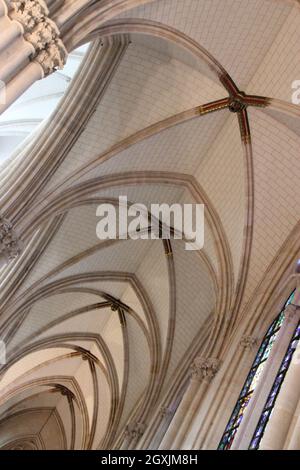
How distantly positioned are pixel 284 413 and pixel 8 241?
6544 mm

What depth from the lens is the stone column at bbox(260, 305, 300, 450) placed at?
40.0 feet

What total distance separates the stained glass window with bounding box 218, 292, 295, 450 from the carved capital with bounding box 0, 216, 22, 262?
5.50 m

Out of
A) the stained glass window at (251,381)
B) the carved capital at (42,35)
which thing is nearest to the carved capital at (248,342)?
the stained glass window at (251,381)

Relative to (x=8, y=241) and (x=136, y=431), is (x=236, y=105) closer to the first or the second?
(x=8, y=241)

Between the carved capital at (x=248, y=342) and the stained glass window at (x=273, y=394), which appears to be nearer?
the stained glass window at (x=273, y=394)

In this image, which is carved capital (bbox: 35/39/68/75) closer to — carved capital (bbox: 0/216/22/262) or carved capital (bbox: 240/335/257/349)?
carved capital (bbox: 0/216/22/262)

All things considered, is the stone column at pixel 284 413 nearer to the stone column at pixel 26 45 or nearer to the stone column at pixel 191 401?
the stone column at pixel 191 401

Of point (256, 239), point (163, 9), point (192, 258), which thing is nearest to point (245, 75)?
point (163, 9)

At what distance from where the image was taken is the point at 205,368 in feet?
54.1

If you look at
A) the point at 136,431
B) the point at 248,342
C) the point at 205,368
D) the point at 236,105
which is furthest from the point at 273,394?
the point at 136,431

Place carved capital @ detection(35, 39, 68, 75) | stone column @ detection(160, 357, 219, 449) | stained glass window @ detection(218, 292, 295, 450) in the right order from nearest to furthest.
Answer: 1. carved capital @ detection(35, 39, 68, 75)
2. stained glass window @ detection(218, 292, 295, 450)
3. stone column @ detection(160, 357, 219, 449)

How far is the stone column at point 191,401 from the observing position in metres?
15.9

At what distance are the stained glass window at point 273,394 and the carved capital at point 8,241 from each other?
582 centimetres

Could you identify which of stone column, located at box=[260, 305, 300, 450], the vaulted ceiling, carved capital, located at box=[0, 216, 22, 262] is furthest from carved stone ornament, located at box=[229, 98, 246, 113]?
stone column, located at box=[260, 305, 300, 450]
